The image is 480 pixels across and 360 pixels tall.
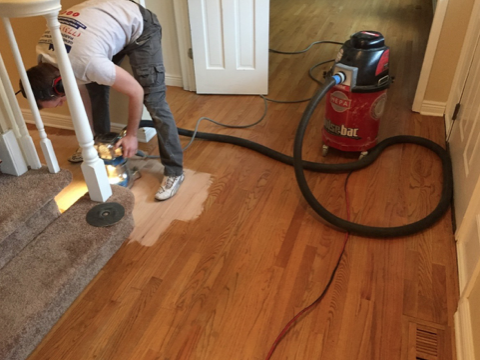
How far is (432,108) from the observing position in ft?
8.42

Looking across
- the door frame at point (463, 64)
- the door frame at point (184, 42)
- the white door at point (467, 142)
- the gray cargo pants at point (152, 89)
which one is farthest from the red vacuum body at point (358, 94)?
the door frame at point (184, 42)

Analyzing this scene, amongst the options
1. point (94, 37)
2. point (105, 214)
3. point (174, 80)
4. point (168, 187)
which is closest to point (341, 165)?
point (168, 187)

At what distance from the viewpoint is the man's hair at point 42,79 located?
1.53m

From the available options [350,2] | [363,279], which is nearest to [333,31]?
[350,2]

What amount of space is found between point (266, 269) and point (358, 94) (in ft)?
3.11

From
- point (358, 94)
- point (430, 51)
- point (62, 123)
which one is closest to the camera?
point (358, 94)

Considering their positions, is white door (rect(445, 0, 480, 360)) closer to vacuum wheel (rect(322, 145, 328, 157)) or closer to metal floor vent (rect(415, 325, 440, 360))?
metal floor vent (rect(415, 325, 440, 360))

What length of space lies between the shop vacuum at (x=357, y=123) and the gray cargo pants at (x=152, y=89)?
1.03ft

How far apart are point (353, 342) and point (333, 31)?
3438 mm

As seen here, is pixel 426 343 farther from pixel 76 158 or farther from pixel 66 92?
pixel 76 158

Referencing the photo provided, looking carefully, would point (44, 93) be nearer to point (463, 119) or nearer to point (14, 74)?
point (14, 74)

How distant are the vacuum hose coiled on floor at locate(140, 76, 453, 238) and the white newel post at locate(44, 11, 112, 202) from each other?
2.26ft

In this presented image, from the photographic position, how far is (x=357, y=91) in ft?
6.26

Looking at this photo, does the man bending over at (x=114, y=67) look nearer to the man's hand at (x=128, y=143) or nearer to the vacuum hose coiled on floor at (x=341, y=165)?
the man's hand at (x=128, y=143)
